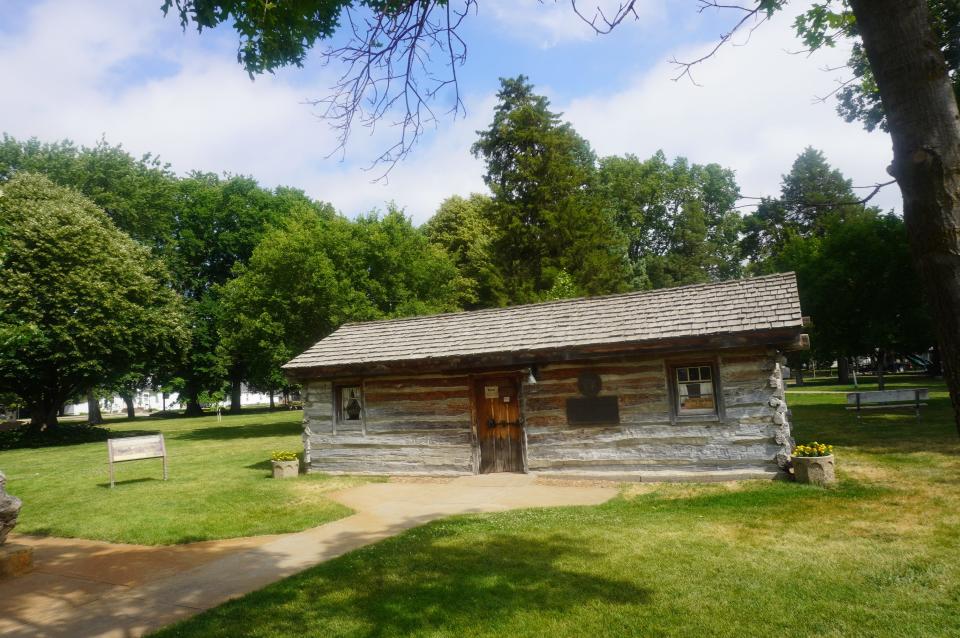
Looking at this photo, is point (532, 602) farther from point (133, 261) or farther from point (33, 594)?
point (133, 261)

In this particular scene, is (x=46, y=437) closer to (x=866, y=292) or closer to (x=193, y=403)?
(x=193, y=403)

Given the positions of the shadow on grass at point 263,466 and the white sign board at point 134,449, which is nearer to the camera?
the white sign board at point 134,449

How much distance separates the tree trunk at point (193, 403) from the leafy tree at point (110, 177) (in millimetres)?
15405

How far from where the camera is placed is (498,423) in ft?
45.5

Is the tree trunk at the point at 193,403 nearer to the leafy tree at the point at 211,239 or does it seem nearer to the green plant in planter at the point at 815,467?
the leafy tree at the point at 211,239

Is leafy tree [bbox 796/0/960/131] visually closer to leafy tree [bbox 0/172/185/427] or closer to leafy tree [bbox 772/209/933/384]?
leafy tree [bbox 772/209/933/384]

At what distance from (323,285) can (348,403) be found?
34.8ft

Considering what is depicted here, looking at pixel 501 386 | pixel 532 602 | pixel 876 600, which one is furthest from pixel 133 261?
pixel 876 600

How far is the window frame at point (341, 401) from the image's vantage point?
14.9 m

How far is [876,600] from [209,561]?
7639 millimetres

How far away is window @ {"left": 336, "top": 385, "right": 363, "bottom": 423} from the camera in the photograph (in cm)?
1512

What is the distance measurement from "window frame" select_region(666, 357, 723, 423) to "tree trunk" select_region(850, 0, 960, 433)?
9531mm

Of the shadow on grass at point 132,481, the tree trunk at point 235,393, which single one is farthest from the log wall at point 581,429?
the tree trunk at point 235,393

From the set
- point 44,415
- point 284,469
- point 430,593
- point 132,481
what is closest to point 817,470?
point 430,593
